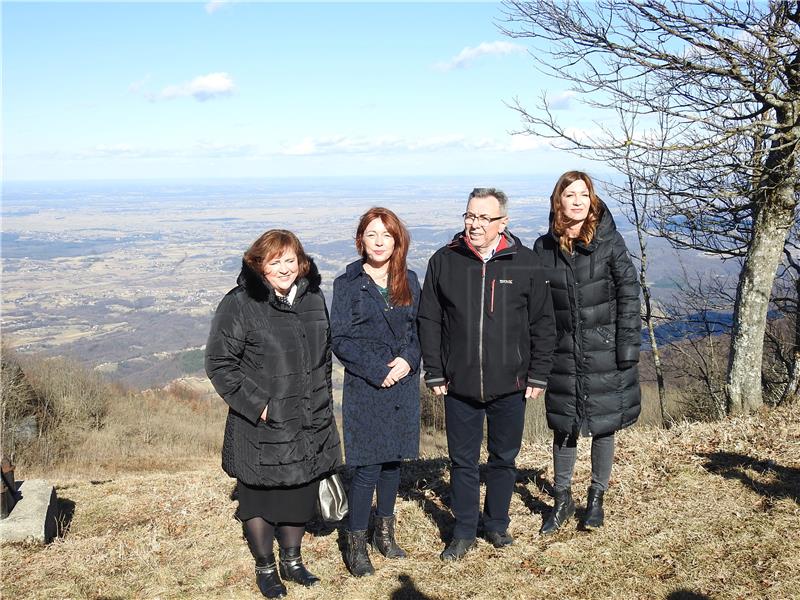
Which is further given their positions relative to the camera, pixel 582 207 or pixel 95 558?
pixel 95 558

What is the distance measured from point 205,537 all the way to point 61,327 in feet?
215

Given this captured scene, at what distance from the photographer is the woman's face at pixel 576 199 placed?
3.60m

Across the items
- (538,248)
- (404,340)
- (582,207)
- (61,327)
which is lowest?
(61,327)

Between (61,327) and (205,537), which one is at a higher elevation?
(205,537)

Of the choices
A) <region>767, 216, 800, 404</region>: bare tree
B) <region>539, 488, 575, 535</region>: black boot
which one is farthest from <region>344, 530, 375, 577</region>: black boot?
<region>767, 216, 800, 404</region>: bare tree

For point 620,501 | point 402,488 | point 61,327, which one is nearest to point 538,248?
point 620,501

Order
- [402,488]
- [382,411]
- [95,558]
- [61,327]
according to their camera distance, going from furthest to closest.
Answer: [61,327]
[402,488]
[95,558]
[382,411]

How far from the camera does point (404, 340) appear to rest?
3602 mm

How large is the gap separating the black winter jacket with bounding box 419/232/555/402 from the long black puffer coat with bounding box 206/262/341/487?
2.19 feet

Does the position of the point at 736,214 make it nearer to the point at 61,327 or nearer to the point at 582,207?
the point at 582,207

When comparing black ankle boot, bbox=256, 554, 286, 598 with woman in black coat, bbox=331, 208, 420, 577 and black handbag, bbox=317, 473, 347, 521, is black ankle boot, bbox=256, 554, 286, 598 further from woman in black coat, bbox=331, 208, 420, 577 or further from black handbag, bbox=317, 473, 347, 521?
woman in black coat, bbox=331, 208, 420, 577

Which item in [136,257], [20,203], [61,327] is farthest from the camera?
[20,203]

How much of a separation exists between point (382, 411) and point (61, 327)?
2646 inches

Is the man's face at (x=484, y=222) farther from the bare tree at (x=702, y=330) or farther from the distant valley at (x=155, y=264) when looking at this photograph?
the distant valley at (x=155, y=264)
